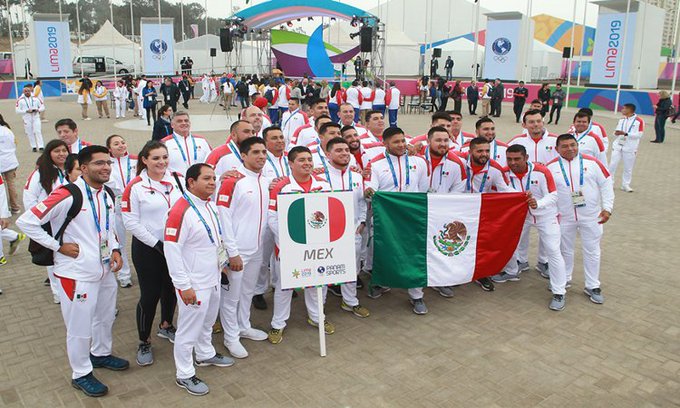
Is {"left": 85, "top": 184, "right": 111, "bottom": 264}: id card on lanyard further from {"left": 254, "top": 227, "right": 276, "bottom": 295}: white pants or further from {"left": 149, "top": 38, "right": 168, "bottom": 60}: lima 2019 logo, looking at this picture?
{"left": 149, "top": 38, "right": 168, "bottom": 60}: lima 2019 logo

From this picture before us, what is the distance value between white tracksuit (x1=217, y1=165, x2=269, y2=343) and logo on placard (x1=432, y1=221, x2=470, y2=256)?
2147 mm

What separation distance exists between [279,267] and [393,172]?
1.86m

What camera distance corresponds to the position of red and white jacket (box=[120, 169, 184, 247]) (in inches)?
Answer: 192

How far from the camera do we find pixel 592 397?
179 inches

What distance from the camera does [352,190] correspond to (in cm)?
582

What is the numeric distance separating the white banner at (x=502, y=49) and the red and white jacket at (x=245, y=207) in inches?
1142

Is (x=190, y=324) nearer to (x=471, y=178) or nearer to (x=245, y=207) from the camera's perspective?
(x=245, y=207)

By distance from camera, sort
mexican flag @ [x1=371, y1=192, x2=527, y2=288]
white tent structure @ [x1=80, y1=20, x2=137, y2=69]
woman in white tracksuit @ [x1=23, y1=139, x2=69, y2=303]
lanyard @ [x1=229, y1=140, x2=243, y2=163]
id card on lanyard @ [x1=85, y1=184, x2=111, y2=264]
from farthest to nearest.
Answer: white tent structure @ [x1=80, y1=20, x2=137, y2=69], lanyard @ [x1=229, y1=140, x2=243, y2=163], mexican flag @ [x1=371, y1=192, x2=527, y2=288], woman in white tracksuit @ [x1=23, y1=139, x2=69, y2=303], id card on lanyard @ [x1=85, y1=184, x2=111, y2=264]

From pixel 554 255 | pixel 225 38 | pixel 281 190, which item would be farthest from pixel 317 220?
pixel 225 38

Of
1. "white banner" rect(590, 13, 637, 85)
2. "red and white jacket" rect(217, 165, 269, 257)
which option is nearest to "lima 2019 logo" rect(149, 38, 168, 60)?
"white banner" rect(590, 13, 637, 85)

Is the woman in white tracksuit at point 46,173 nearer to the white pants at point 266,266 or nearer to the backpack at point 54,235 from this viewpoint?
the backpack at point 54,235

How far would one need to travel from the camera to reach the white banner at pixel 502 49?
30.8 m

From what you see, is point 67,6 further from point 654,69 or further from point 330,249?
point 330,249

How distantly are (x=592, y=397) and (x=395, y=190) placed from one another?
299 cm
